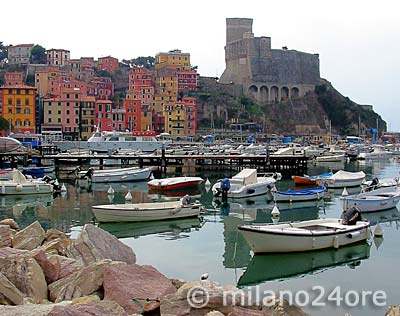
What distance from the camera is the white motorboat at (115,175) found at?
130ft

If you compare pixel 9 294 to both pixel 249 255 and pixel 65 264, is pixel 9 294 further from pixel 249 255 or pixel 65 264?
pixel 249 255

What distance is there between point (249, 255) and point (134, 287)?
813cm

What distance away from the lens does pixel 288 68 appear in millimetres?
117875

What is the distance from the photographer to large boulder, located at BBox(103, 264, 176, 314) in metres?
9.28

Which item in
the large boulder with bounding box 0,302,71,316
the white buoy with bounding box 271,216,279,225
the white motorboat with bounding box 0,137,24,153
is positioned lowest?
the white buoy with bounding box 271,216,279,225

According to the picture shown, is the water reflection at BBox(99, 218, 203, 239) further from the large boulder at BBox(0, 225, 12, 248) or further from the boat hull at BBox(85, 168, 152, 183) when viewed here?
the boat hull at BBox(85, 168, 152, 183)

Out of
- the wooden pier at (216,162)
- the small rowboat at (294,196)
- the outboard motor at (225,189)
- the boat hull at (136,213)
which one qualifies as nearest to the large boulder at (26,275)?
the boat hull at (136,213)

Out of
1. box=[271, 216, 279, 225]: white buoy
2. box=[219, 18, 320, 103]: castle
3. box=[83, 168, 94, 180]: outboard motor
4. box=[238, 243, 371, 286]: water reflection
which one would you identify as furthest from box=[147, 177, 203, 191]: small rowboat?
box=[219, 18, 320, 103]: castle

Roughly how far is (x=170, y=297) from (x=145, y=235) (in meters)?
12.1

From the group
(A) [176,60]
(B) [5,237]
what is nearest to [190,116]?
(A) [176,60]

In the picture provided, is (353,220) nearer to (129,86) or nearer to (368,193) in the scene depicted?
(368,193)

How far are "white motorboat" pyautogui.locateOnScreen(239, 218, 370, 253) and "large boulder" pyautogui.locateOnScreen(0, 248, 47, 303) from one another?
7885mm

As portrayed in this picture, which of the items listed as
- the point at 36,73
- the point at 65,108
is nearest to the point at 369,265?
the point at 65,108

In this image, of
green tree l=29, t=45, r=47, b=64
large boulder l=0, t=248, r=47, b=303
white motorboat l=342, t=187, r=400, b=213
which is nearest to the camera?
large boulder l=0, t=248, r=47, b=303
